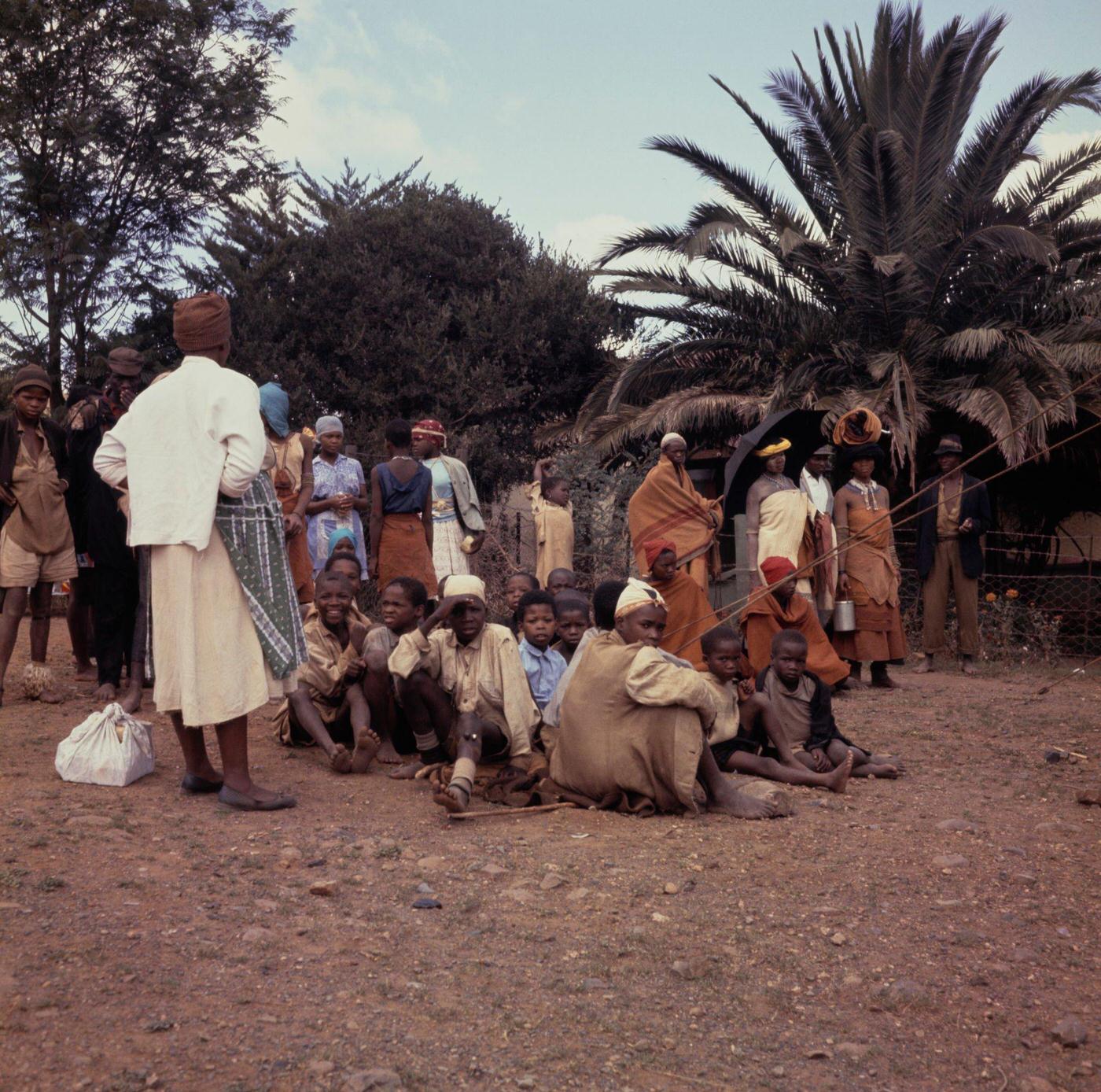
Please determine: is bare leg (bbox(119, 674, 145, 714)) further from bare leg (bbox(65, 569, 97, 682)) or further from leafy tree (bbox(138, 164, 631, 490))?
leafy tree (bbox(138, 164, 631, 490))

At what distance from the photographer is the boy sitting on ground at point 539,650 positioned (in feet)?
19.5

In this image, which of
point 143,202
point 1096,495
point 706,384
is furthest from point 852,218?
point 143,202

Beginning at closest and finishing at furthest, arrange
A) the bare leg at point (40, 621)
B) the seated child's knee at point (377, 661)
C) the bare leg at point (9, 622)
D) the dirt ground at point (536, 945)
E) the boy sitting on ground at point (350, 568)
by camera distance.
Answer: the dirt ground at point (536, 945), the seated child's knee at point (377, 661), the boy sitting on ground at point (350, 568), the bare leg at point (9, 622), the bare leg at point (40, 621)

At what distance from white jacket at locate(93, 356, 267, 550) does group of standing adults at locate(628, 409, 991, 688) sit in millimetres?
3295

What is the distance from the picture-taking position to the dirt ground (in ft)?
9.39

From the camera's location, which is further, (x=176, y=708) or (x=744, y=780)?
(x=744, y=780)

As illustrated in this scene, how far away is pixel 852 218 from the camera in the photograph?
44.0 ft

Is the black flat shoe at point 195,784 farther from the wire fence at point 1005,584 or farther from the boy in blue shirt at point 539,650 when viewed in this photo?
the wire fence at point 1005,584

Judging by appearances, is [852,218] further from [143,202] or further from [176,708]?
[176,708]

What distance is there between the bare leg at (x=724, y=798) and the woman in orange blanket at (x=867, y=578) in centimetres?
417

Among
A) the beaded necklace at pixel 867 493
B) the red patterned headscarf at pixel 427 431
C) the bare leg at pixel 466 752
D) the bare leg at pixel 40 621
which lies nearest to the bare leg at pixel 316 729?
the bare leg at pixel 466 752

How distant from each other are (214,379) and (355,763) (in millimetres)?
1938

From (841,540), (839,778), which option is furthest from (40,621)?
(841,540)

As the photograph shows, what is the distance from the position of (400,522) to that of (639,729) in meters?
3.20
